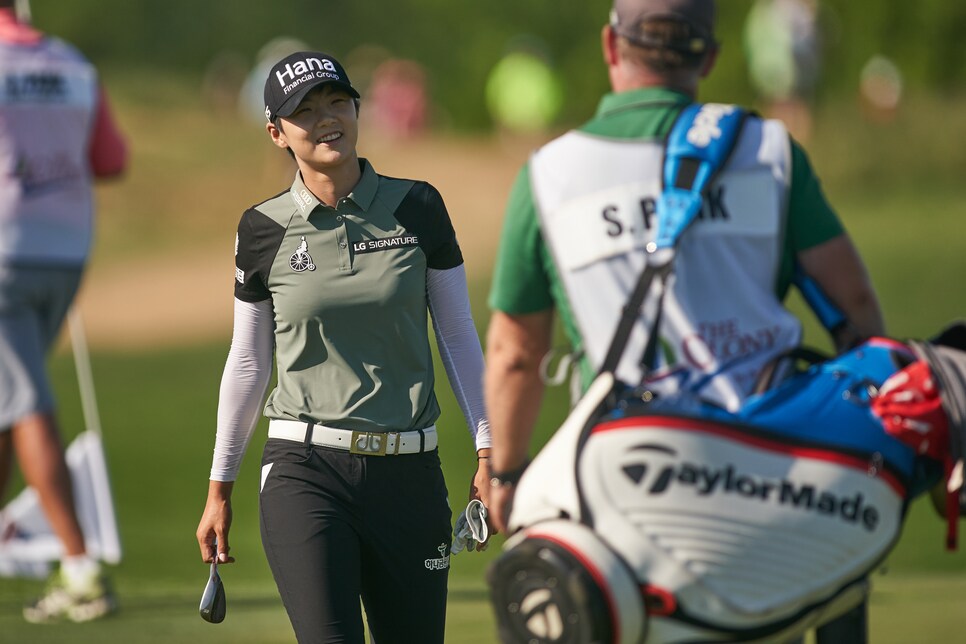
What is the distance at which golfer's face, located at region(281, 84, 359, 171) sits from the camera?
485cm

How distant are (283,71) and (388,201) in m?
0.45

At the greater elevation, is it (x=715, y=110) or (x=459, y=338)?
(x=715, y=110)

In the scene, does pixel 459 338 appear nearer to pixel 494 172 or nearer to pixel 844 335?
pixel 844 335

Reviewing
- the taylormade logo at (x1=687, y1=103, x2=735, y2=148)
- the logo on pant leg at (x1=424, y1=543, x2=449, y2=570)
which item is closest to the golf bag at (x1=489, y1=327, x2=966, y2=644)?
the taylormade logo at (x1=687, y1=103, x2=735, y2=148)

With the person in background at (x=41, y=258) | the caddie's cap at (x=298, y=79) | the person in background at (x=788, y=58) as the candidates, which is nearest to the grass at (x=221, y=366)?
the person in background at (x=41, y=258)

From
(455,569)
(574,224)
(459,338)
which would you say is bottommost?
(455,569)

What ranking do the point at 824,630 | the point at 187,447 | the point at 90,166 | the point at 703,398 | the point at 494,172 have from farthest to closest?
the point at 494,172 → the point at 187,447 → the point at 90,166 → the point at 824,630 → the point at 703,398

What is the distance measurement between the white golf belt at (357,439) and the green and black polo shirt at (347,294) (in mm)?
22

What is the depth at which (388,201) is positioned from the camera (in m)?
4.90

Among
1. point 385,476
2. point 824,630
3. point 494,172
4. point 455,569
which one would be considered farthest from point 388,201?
point 494,172

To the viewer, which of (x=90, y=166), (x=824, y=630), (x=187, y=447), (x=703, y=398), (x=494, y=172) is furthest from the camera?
(x=494, y=172)

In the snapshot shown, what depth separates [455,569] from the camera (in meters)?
9.86

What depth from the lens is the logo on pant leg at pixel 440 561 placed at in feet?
16.0

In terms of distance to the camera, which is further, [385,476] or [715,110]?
[385,476]
